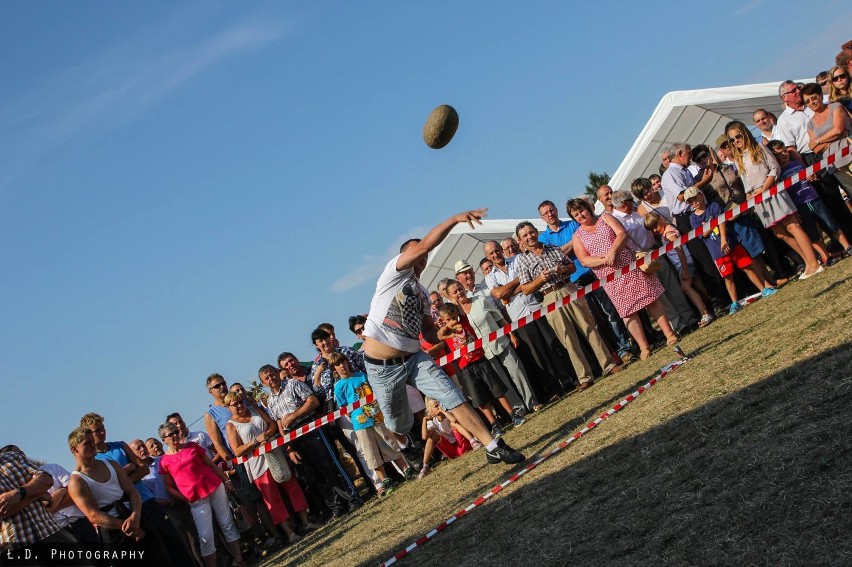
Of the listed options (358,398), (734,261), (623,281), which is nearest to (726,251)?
(734,261)

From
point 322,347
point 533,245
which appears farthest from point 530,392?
point 322,347

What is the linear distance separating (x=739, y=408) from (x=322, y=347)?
20.8 ft

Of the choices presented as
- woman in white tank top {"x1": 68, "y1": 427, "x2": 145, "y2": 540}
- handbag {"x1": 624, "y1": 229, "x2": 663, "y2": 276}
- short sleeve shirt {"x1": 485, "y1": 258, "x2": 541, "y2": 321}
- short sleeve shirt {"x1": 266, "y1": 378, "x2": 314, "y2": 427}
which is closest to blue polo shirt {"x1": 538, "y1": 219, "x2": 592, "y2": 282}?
short sleeve shirt {"x1": 485, "y1": 258, "x2": 541, "y2": 321}

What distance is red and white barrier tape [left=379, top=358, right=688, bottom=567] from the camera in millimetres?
6242

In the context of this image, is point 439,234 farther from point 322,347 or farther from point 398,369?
point 322,347

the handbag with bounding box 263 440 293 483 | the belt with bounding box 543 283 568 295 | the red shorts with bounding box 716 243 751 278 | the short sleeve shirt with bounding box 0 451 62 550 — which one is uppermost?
the short sleeve shirt with bounding box 0 451 62 550

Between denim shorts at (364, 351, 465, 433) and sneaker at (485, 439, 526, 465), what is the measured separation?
504mm

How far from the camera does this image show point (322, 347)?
36.0 ft

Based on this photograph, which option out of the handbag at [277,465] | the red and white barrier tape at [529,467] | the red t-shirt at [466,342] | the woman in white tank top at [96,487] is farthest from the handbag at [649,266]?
the woman in white tank top at [96,487]

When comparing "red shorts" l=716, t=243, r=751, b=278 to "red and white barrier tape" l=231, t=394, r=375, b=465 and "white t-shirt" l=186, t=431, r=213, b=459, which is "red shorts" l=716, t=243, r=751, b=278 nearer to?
"red and white barrier tape" l=231, t=394, r=375, b=465

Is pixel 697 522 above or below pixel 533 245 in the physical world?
below

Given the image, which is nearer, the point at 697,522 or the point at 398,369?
the point at 697,522

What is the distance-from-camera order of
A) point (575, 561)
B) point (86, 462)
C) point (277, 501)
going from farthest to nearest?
1. point (277, 501)
2. point (86, 462)
3. point (575, 561)

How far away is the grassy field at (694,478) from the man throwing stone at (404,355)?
55 cm
